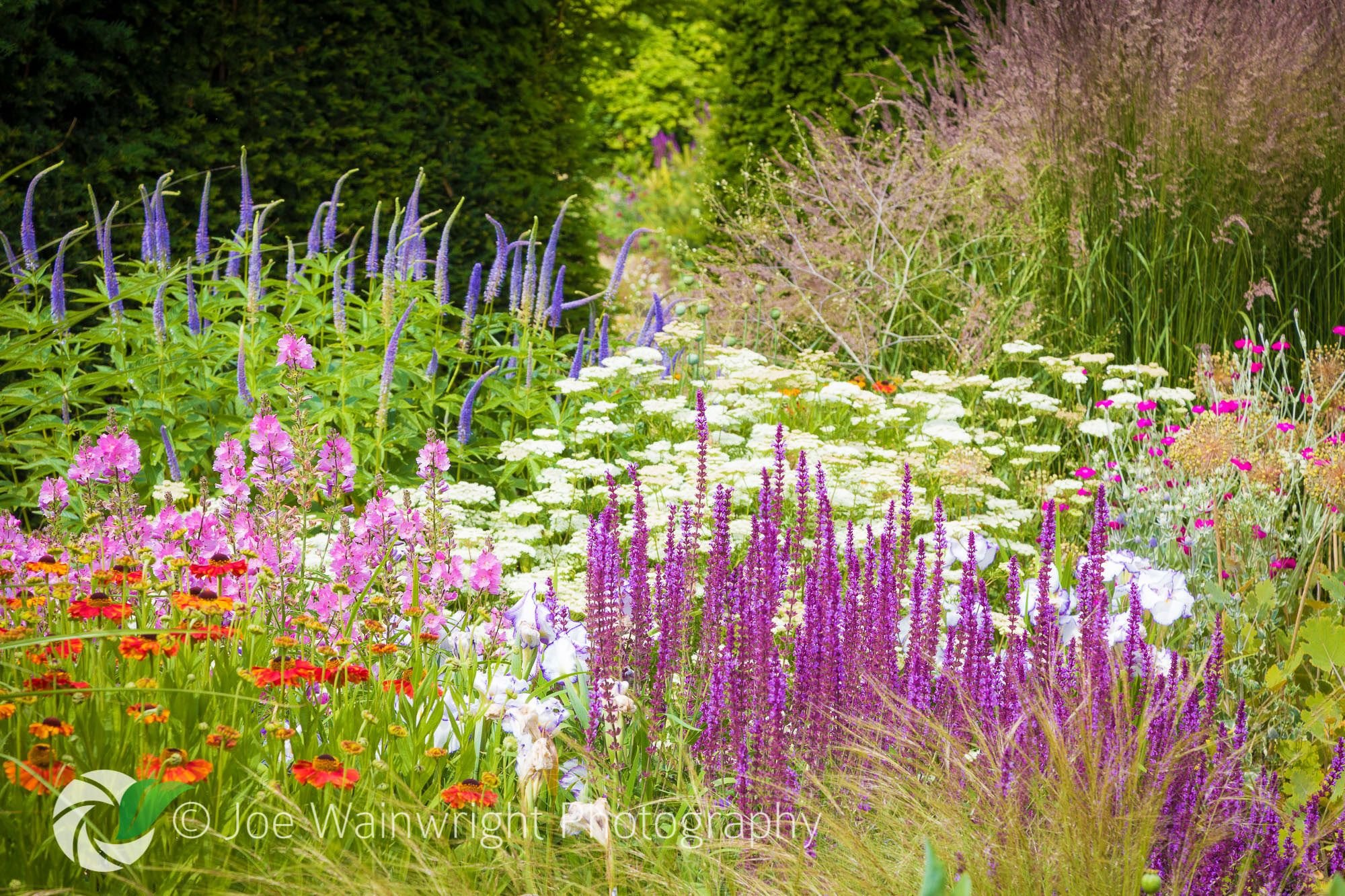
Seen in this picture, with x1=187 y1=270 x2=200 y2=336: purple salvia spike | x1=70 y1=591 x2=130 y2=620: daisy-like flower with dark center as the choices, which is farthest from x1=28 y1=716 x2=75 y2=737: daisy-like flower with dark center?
x1=187 y1=270 x2=200 y2=336: purple salvia spike

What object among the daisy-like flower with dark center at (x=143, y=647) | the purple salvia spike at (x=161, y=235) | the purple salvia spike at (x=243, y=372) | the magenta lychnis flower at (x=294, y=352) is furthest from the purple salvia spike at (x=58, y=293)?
the daisy-like flower with dark center at (x=143, y=647)

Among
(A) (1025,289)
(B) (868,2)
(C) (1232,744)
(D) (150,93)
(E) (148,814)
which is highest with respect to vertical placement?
(B) (868,2)

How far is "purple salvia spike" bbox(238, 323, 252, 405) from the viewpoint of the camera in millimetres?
3898

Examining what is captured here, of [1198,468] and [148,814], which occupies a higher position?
[1198,468]

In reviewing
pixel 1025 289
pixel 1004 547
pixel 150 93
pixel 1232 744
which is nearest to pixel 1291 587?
pixel 1004 547

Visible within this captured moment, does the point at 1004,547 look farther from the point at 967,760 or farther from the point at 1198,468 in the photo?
the point at 967,760

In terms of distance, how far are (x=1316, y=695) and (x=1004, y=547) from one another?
149cm

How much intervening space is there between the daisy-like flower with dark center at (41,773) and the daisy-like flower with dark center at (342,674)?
18.0 inches

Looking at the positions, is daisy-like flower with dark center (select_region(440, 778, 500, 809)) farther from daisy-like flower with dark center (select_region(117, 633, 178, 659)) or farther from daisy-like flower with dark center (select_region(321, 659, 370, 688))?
daisy-like flower with dark center (select_region(117, 633, 178, 659))

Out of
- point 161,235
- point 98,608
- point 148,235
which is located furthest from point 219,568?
point 148,235

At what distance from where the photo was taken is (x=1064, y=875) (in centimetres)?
180

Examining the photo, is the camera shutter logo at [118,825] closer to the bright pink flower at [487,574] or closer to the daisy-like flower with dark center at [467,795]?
the daisy-like flower with dark center at [467,795]

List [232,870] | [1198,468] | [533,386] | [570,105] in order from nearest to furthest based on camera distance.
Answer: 1. [232,870]
2. [1198,468]
3. [533,386]
4. [570,105]

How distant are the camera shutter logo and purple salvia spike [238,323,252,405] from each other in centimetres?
225
